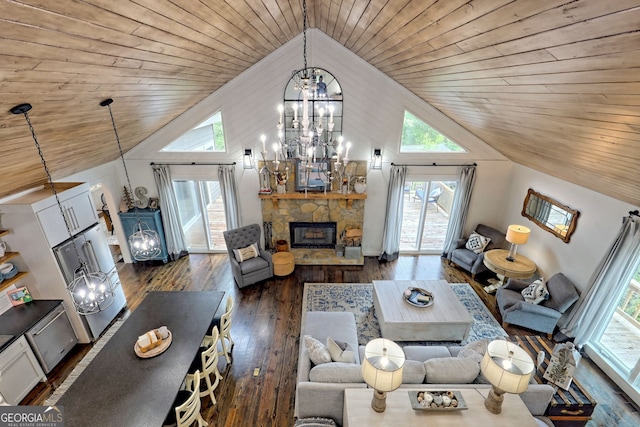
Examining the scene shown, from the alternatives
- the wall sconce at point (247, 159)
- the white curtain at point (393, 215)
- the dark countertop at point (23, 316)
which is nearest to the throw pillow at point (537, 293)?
the white curtain at point (393, 215)

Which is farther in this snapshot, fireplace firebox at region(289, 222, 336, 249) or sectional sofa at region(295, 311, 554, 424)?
fireplace firebox at region(289, 222, 336, 249)

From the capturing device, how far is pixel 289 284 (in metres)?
6.43

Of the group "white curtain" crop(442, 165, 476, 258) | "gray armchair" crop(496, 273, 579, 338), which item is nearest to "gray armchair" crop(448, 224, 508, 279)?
"white curtain" crop(442, 165, 476, 258)

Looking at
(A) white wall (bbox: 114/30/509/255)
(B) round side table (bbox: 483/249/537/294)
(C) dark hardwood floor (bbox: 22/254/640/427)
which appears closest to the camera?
(C) dark hardwood floor (bbox: 22/254/640/427)

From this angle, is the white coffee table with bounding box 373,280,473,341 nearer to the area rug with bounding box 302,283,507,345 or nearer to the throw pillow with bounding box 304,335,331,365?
the area rug with bounding box 302,283,507,345

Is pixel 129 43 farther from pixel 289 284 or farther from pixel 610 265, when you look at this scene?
pixel 610 265

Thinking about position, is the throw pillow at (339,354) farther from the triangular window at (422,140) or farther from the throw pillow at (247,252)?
the triangular window at (422,140)

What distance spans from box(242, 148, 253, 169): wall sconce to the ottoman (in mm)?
2092

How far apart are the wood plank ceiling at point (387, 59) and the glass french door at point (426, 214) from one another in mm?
2601

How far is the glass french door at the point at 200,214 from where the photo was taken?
7.25 metres

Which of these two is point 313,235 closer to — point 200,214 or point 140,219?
point 200,214

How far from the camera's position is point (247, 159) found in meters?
6.64

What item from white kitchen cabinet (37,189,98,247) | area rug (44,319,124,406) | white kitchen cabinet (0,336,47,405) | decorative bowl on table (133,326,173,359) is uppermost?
white kitchen cabinet (37,189,98,247)

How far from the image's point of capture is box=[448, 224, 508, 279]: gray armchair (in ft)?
21.5
